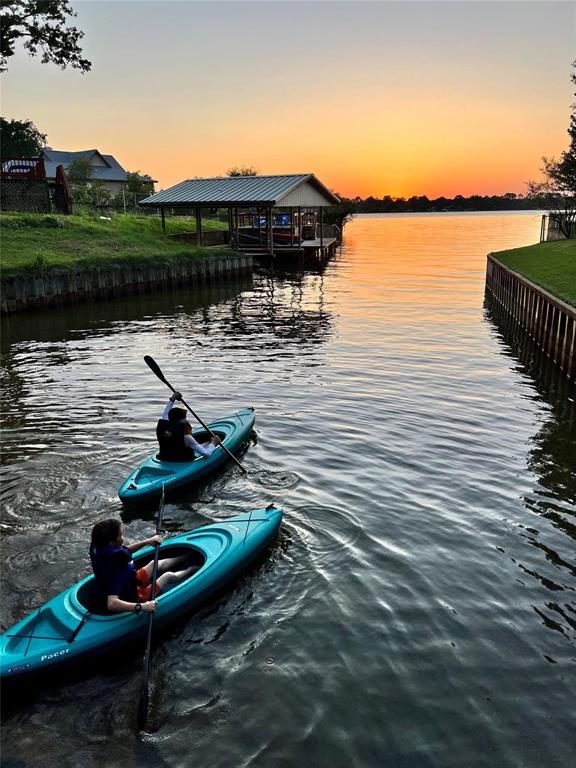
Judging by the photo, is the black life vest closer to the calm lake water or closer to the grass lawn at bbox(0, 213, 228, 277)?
the calm lake water

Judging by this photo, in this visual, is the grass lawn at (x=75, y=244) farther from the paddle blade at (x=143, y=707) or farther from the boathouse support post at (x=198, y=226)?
Answer: the paddle blade at (x=143, y=707)

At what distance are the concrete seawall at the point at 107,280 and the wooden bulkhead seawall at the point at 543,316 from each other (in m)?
17.1

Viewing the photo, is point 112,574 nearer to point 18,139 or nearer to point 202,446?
point 202,446

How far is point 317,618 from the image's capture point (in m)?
6.71

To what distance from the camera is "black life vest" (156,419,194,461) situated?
980 cm

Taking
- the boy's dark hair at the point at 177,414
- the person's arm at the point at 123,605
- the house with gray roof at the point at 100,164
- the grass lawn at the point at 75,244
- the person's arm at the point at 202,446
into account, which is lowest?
the person's arm at the point at 123,605

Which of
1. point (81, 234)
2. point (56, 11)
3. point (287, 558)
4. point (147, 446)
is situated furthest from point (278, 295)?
point (287, 558)

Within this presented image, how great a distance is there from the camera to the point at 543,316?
63.6 feet

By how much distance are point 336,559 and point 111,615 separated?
116 inches

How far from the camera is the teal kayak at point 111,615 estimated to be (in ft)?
18.9

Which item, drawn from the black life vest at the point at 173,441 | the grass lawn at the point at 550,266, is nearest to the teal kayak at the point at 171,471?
the black life vest at the point at 173,441

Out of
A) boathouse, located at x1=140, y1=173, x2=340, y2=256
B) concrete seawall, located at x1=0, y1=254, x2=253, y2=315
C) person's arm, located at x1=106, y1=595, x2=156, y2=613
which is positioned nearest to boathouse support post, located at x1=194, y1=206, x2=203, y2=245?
boathouse, located at x1=140, y1=173, x2=340, y2=256

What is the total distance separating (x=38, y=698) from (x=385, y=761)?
3.27 metres

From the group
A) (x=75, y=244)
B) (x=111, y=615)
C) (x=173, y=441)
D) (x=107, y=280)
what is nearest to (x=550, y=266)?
(x=107, y=280)
